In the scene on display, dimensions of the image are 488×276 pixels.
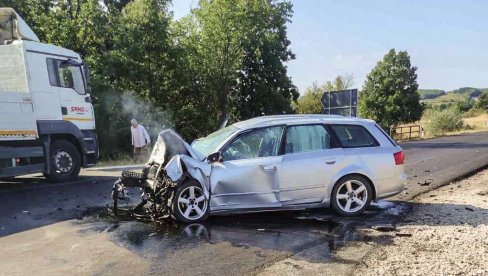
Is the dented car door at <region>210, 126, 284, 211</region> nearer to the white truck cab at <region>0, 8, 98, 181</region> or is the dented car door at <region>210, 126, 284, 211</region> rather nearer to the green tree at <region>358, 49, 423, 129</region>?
the white truck cab at <region>0, 8, 98, 181</region>

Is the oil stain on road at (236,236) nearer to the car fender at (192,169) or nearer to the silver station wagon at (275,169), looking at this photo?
→ the silver station wagon at (275,169)

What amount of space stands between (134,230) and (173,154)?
3.94ft

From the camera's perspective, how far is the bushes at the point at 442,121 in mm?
42812

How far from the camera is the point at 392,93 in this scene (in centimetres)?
4378

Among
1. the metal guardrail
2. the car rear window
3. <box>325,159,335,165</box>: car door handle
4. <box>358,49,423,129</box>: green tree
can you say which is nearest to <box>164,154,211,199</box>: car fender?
<box>325,159,335,165</box>: car door handle

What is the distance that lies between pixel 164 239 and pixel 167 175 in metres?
1.01

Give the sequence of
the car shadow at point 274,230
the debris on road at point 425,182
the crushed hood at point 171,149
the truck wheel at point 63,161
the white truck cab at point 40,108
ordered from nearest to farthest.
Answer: the car shadow at point 274,230, the crushed hood at point 171,149, the white truck cab at point 40,108, the debris on road at point 425,182, the truck wheel at point 63,161

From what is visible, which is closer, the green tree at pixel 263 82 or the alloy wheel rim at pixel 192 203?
the alloy wheel rim at pixel 192 203

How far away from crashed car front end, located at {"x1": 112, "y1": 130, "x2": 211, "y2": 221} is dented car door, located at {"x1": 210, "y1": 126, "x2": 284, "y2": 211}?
0.18m

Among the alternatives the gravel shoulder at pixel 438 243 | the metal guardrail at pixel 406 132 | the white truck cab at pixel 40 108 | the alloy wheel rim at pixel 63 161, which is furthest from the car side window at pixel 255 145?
the metal guardrail at pixel 406 132

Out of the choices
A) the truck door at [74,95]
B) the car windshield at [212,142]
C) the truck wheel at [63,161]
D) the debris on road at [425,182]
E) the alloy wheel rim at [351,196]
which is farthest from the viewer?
the truck door at [74,95]

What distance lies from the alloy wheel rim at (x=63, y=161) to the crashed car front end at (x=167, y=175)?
4677 millimetres

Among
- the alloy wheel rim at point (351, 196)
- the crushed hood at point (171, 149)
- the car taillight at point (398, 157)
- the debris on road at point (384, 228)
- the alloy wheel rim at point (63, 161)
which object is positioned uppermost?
the crushed hood at point (171, 149)

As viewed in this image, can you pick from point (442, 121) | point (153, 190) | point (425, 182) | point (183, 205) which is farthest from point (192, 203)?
point (442, 121)
